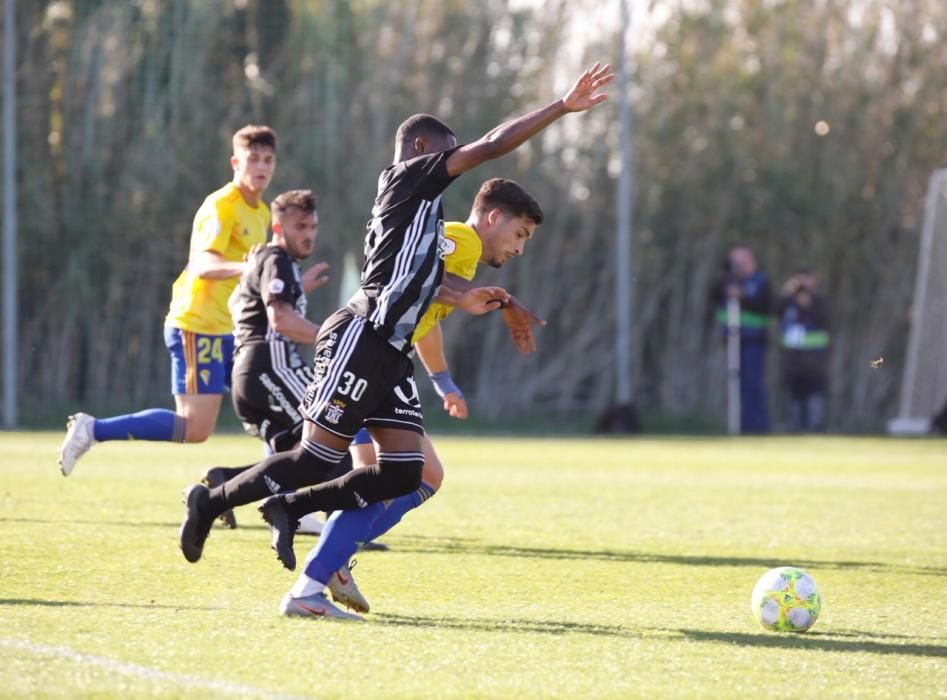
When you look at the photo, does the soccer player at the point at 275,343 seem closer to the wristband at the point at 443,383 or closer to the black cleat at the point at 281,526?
the wristband at the point at 443,383

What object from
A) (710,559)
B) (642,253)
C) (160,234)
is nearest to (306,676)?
(710,559)

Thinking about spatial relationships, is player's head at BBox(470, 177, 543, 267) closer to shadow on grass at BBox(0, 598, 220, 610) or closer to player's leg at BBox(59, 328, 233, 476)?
shadow on grass at BBox(0, 598, 220, 610)

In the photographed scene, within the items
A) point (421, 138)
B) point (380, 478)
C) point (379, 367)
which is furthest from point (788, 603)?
point (421, 138)

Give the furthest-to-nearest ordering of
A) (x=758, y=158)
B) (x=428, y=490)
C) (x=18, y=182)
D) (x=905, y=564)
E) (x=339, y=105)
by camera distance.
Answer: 1. (x=758, y=158)
2. (x=339, y=105)
3. (x=18, y=182)
4. (x=905, y=564)
5. (x=428, y=490)

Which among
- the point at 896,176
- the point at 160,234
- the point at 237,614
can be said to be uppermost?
the point at 896,176

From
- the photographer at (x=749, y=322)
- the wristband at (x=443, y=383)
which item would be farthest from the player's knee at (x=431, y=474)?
the photographer at (x=749, y=322)

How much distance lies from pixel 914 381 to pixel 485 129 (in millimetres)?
7015

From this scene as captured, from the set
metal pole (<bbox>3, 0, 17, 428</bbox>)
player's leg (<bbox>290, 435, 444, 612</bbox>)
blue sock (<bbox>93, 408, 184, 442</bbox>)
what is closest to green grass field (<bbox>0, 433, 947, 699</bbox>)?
player's leg (<bbox>290, 435, 444, 612</bbox>)

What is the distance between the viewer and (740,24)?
2361 centimetres

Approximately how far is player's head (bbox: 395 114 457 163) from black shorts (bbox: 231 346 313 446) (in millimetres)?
2236

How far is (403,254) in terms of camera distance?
5.83 meters

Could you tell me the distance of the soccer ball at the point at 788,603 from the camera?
579cm

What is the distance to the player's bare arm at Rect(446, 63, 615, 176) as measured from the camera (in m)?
5.46

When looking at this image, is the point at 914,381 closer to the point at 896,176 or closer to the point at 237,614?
the point at 896,176
